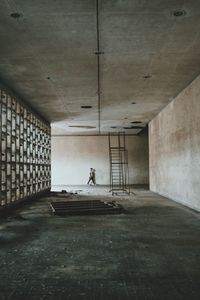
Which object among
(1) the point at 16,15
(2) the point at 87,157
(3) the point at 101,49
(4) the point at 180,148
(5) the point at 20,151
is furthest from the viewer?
(2) the point at 87,157

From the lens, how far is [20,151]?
9125 millimetres

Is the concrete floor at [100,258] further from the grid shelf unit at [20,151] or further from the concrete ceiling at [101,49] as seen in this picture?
the concrete ceiling at [101,49]

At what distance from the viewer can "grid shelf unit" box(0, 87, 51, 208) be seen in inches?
300

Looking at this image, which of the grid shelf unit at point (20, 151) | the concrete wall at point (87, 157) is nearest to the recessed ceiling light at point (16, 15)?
the grid shelf unit at point (20, 151)

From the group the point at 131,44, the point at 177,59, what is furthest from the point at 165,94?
the point at 131,44

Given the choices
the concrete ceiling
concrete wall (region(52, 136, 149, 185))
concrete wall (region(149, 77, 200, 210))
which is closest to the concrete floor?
concrete wall (region(149, 77, 200, 210))

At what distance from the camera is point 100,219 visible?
6781mm

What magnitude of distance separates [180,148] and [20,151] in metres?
4.74

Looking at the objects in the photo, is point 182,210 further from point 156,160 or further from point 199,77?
point 156,160

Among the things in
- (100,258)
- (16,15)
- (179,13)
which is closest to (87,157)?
(16,15)

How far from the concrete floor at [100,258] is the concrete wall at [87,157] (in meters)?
13.6

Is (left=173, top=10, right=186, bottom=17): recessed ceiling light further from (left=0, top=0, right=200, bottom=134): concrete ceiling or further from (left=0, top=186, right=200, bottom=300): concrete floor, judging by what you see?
(left=0, top=186, right=200, bottom=300): concrete floor

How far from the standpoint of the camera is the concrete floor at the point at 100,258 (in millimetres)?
2875

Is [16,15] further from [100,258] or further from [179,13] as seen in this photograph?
[100,258]
